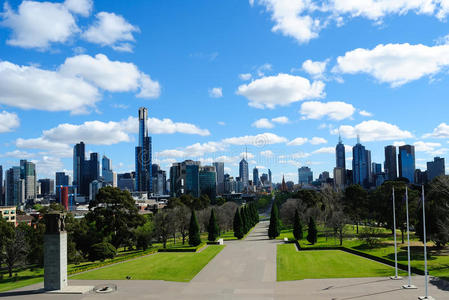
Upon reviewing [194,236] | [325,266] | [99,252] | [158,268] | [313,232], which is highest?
[313,232]

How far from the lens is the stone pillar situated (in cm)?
3502

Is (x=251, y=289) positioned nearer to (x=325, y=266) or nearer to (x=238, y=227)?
(x=325, y=266)

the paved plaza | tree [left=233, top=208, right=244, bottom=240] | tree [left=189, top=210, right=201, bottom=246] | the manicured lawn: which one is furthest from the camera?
tree [left=233, top=208, right=244, bottom=240]

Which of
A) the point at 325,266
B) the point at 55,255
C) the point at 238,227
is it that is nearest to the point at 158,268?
the point at 55,255

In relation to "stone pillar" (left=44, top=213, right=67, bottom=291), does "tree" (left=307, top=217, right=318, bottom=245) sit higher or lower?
lower

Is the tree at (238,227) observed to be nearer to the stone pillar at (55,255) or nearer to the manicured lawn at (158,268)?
the manicured lawn at (158,268)

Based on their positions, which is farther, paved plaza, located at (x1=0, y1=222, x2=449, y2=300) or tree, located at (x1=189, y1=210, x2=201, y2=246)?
tree, located at (x1=189, y1=210, x2=201, y2=246)

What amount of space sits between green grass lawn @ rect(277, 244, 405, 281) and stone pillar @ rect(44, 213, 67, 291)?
20878 millimetres

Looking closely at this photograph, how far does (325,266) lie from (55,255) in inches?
1129

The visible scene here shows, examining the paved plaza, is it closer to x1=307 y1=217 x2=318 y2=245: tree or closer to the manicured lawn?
the manicured lawn

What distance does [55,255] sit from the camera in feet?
117

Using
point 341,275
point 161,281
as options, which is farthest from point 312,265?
point 161,281

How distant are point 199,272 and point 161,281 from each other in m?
5.69

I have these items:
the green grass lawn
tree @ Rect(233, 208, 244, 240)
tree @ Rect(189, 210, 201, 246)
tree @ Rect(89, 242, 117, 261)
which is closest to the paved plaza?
the green grass lawn
